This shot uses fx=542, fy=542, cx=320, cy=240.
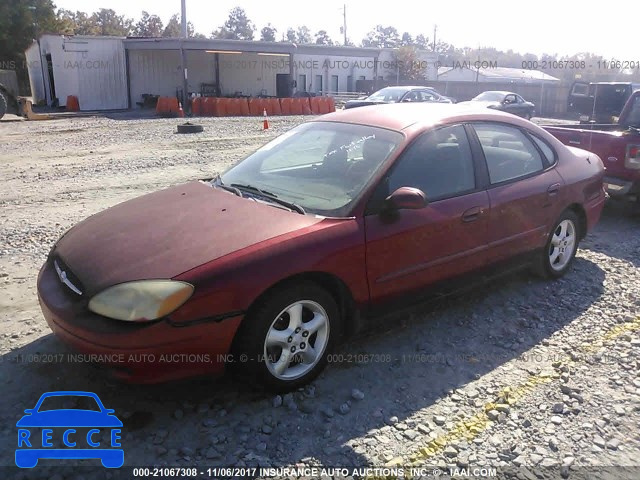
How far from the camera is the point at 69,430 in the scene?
2822 millimetres

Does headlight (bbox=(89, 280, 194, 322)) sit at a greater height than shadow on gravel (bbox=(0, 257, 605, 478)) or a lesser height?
greater

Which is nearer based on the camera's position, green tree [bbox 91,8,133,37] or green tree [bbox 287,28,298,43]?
green tree [bbox 91,8,133,37]

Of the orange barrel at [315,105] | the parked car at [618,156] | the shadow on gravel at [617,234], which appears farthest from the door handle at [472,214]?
the orange barrel at [315,105]

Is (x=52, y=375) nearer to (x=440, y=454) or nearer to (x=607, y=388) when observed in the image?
(x=440, y=454)

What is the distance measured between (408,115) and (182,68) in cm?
2710

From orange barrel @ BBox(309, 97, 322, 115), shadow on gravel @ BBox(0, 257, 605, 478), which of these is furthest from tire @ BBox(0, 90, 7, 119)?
shadow on gravel @ BBox(0, 257, 605, 478)

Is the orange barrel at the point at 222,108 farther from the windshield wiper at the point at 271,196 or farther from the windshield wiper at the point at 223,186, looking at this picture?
the windshield wiper at the point at 271,196

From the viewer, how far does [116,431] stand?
2.82 metres

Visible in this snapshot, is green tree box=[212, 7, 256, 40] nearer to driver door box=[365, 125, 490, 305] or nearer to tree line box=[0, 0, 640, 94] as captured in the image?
tree line box=[0, 0, 640, 94]

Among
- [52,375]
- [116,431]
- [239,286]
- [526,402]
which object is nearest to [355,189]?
[239,286]

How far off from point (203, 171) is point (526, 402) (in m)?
7.93

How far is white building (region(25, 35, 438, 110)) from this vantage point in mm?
27938

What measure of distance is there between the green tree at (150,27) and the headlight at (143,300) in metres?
76.3

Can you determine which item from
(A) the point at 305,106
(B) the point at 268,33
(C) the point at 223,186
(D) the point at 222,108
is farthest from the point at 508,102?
(B) the point at 268,33
